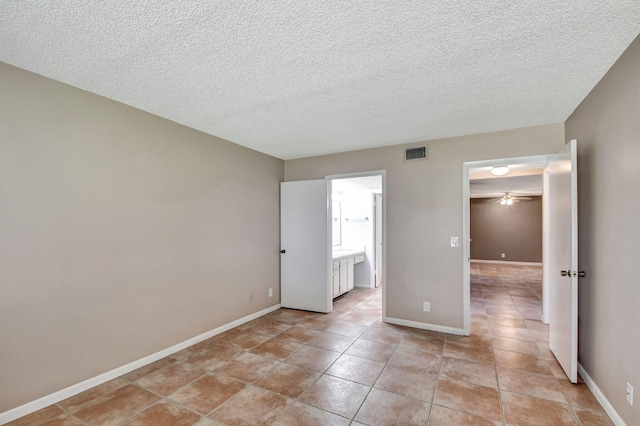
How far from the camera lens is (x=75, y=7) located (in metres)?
1.48

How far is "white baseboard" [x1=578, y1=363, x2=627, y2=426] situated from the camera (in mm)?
1931

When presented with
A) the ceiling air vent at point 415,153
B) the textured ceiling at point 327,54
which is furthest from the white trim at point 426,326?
the textured ceiling at point 327,54

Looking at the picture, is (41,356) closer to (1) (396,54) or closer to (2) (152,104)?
(2) (152,104)

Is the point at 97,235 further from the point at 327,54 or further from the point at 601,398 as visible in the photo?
the point at 601,398

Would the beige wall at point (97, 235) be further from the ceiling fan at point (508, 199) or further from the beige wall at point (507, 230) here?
the beige wall at point (507, 230)

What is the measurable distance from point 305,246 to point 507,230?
8689 mm

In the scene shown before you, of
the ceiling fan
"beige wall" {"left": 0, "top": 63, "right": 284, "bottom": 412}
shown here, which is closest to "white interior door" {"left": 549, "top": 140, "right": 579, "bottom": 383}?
"beige wall" {"left": 0, "top": 63, "right": 284, "bottom": 412}

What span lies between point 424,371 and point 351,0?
116 inches

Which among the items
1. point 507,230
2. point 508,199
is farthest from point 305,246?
point 507,230

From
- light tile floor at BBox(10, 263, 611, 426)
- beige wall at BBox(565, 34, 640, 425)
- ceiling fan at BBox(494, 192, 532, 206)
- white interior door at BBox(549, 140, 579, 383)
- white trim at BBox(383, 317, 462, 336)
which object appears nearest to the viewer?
beige wall at BBox(565, 34, 640, 425)

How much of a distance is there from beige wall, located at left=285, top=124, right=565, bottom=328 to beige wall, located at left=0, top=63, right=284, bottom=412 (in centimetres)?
221

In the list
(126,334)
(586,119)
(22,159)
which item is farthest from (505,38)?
(126,334)

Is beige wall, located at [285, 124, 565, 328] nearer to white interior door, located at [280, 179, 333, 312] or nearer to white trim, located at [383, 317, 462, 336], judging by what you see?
white trim, located at [383, 317, 462, 336]

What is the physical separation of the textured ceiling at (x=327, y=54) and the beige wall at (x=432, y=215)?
50cm
